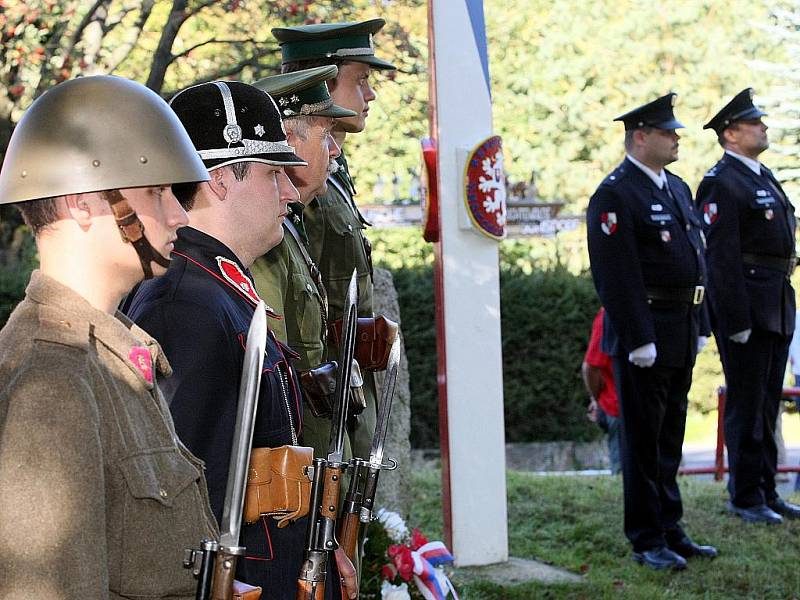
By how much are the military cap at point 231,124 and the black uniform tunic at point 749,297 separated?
4.81m

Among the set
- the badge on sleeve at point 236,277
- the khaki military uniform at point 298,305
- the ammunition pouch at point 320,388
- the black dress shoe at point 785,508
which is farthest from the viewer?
the black dress shoe at point 785,508

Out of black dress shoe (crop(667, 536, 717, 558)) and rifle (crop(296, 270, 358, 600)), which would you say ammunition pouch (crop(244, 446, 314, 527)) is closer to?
rifle (crop(296, 270, 358, 600))

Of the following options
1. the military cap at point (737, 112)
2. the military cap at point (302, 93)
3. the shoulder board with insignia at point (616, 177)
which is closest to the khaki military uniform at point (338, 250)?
the military cap at point (302, 93)

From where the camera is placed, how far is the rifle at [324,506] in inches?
96.7

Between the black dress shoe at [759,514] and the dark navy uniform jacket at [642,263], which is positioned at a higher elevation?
the dark navy uniform jacket at [642,263]

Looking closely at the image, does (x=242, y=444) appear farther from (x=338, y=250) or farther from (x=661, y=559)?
(x=661, y=559)

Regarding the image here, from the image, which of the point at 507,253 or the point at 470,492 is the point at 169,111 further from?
the point at 507,253

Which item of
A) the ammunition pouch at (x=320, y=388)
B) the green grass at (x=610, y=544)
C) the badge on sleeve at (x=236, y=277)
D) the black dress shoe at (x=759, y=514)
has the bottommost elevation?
the green grass at (x=610, y=544)

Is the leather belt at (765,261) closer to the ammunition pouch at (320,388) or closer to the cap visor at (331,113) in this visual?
the cap visor at (331,113)

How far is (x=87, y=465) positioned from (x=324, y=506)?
84cm

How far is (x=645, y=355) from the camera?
20.2ft

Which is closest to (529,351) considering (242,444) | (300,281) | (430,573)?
(430,573)

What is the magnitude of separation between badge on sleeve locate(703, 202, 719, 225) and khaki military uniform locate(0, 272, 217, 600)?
559cm

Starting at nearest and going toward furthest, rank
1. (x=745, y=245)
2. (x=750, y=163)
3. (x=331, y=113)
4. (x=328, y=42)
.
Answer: (x=331, y=113) → (x=328, y=42) → (x=745, y=245) → (x=750, y=163)
